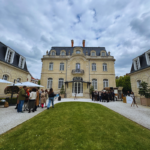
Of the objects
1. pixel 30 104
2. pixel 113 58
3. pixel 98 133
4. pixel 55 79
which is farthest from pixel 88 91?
pixel 98 133

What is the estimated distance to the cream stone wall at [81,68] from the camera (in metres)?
18.3

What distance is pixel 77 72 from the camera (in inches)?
723

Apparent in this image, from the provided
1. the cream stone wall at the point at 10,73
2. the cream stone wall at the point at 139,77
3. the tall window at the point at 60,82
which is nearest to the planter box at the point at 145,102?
the cream stone wall at the point at 139,77

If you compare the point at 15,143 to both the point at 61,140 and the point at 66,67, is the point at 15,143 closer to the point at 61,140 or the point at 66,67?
the point at 61,140

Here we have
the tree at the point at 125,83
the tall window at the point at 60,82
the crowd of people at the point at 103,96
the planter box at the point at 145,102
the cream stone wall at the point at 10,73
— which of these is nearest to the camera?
the planter box at the point at 145,102

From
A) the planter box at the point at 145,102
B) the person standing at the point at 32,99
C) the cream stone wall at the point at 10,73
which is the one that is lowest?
the planter box at the point at 145,102

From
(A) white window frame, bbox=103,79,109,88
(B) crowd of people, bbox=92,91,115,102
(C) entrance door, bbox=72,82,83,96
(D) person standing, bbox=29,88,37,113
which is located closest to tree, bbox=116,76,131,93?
(A) white window frame, bbox=103,79,109,88

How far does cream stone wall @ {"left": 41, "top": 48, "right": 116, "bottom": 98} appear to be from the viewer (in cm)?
1833

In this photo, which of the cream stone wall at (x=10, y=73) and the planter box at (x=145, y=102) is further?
the cream stone wall at (x=10, y=73)

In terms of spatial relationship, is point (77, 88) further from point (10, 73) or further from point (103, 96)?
point (10, 73)

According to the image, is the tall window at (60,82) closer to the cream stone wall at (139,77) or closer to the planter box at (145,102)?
the cream stone wall at (139,77)

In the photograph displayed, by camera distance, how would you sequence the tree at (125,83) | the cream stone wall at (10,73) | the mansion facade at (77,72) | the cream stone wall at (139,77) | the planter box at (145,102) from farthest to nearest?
the tree at (125,83)
the mansion facade at (77,72)
the cream stone wall at (139,77)
the cream stone wall at (10,73)
the planter box at (145,102)

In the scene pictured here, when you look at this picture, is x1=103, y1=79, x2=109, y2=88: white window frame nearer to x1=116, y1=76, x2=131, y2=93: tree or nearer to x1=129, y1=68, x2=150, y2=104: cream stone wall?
x1=129, y1=68, x2=150, y2=104: cream stone wall

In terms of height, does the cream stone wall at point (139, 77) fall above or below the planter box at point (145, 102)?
above
